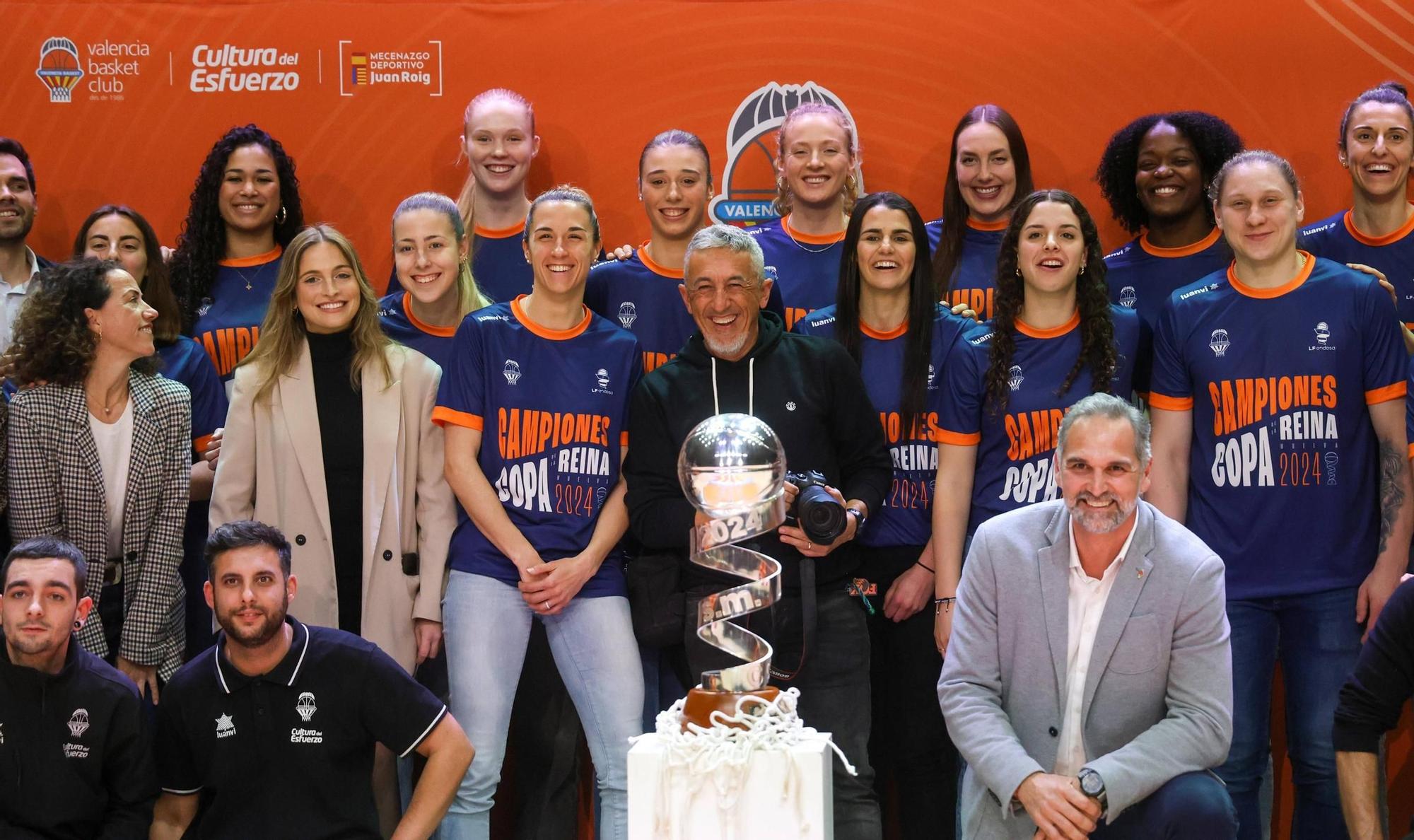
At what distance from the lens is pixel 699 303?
3748 millimetres

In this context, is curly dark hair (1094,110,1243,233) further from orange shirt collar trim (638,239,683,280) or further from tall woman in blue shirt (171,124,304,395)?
tall woman in blue shirt (171,124,304,395)

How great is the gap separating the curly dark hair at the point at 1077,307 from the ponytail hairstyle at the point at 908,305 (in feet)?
0.60

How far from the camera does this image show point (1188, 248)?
4.68 m

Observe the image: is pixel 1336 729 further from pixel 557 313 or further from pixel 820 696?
pixel 557 313

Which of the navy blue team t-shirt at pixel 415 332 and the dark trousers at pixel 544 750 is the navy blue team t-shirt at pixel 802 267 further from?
the dark trousers at pixel 544 750

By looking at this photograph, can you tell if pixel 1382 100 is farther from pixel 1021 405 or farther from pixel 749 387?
pixel 749 387

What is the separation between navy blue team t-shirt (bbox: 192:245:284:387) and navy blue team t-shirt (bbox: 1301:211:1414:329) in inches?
127

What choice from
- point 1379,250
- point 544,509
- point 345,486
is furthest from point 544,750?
point 1379,250

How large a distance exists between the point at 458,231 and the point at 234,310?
0.84 m

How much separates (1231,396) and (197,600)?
10.0ft

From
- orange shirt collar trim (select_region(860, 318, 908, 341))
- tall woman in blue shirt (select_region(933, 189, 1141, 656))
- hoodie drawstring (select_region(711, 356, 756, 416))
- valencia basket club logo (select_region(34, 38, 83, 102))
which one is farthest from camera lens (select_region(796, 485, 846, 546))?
valencia basket club logo (select_region(34, 38, 83, 102))

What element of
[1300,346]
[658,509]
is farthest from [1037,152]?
[658,509]

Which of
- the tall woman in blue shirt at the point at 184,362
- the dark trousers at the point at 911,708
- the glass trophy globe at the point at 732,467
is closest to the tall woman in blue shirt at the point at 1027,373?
the dark trousers at the point at 911,708

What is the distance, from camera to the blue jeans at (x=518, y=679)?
3920 mm
